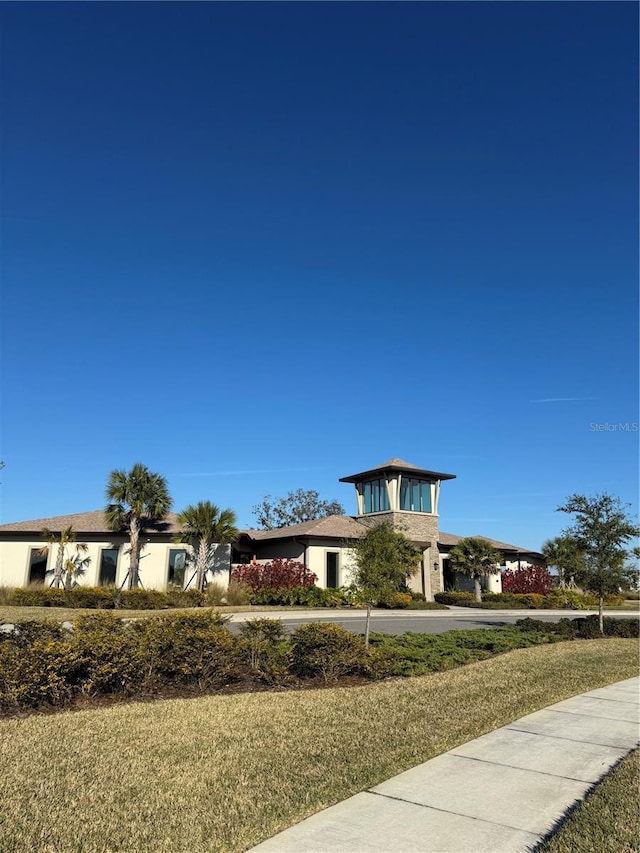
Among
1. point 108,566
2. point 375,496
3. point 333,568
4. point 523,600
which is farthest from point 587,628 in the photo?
point 108,566

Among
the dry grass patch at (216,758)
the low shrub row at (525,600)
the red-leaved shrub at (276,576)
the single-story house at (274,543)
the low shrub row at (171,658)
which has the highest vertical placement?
the single-story house at (274,543)

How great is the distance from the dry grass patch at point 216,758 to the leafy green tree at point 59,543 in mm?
25710

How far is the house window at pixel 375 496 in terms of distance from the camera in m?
36.7

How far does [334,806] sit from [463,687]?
5547 millimetres

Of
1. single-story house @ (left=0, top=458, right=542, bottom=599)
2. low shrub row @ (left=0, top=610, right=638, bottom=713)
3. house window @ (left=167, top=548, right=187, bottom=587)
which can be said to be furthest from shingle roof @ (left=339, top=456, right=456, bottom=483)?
low shrub row @ (left=0, top=610, right=638, bottom=713)

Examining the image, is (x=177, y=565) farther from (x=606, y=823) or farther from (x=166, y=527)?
(x=606, y=823)

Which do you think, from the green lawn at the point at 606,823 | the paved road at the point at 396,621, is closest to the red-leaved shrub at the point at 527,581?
the paved road at the point at 396,621

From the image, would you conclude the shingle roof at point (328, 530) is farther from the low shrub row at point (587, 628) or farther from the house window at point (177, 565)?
the low shrub row at point (587, 628)

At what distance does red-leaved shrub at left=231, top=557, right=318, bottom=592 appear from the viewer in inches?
1244

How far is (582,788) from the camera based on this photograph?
521 centimetres

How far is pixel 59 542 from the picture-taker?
31844mm

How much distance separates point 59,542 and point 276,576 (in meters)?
11.4

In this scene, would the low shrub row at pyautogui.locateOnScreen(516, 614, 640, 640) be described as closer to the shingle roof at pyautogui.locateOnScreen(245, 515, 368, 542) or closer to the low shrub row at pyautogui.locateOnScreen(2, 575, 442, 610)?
the low shrub row at pyautogui.locateOnScreen(2, 575, 442, 610)

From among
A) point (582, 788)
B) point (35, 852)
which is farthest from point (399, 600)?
point (35, 852)
